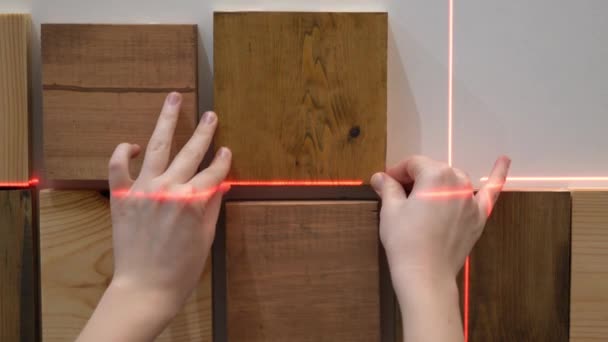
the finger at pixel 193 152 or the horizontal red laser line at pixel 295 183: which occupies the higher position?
the finger at pixel 193 152

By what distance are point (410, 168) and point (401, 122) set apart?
11cm

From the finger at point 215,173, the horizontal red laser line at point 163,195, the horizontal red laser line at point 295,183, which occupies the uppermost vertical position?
the finger at point 215,173

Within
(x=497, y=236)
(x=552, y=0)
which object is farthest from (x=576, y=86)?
(x=497, y=236)

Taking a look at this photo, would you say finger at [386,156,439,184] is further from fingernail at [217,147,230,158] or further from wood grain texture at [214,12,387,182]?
fingernail at [217,147,230,158]

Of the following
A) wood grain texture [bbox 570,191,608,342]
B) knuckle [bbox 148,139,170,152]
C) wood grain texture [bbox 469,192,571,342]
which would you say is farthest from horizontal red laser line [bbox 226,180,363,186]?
wood grain texture [bbox 570,191,608,342]

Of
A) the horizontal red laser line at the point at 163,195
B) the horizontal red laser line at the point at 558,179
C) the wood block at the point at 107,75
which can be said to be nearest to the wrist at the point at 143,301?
the horizontal red laser line at the point at 163,195

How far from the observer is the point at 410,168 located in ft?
2.20

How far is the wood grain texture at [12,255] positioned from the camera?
0.71 m

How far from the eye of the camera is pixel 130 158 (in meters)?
0.66

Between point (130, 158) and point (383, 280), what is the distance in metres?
0.41

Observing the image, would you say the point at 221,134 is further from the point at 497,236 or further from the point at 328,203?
the point at 497,236

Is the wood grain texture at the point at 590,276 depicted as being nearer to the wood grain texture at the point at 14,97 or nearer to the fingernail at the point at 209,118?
the fingernail at the point at 209,118

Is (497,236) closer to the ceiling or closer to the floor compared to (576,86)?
closer to the floor

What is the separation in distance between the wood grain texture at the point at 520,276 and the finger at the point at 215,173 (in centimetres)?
39
